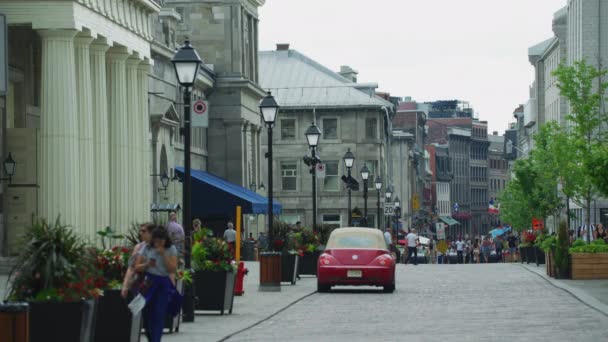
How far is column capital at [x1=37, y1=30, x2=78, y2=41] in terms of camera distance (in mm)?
43125

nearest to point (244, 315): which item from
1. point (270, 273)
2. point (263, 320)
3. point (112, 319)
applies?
point (263, 320)

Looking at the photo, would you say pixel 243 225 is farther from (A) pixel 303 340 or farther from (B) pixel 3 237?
(A) pixel 303 340

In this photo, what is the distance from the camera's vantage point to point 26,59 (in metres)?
49.3

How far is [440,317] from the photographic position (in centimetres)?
2584

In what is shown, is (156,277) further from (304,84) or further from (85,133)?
(304,84)

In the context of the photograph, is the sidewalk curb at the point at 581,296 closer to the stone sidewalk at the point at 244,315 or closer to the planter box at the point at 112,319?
the stone sidewalk at the point at 244,315

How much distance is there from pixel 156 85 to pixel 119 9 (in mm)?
12677

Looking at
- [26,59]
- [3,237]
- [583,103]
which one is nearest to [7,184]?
[3,237]

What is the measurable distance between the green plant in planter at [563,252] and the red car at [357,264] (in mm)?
6977

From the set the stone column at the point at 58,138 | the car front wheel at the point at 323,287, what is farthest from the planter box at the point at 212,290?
the stone column at the point at 58,138

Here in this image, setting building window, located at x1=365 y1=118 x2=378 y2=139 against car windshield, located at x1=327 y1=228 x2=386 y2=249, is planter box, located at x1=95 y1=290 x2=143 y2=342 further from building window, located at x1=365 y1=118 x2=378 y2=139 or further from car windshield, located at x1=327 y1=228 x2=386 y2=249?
building window, located at x1=365 y1=118 x2=378 y2=139

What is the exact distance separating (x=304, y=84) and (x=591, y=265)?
7392cm

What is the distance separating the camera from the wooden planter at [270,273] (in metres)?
35.8

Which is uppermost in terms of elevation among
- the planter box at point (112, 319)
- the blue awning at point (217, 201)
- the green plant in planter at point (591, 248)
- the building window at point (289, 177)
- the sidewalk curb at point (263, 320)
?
the building window at point (289, 177)
